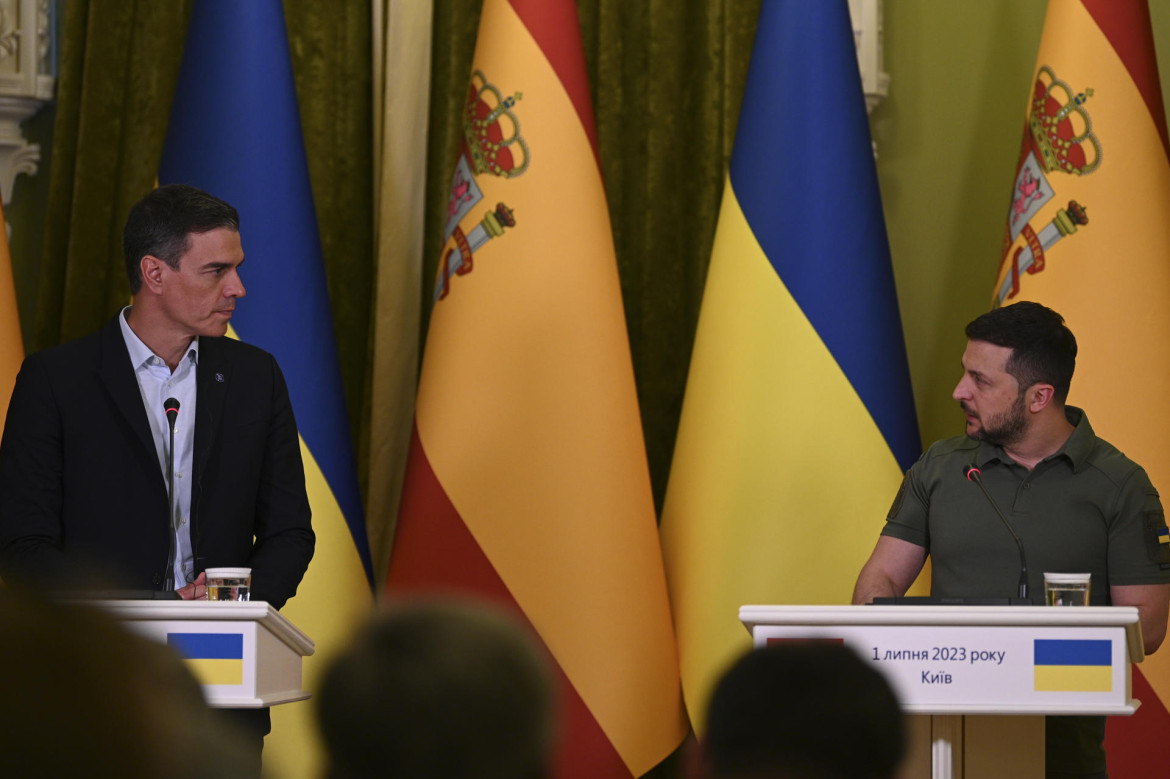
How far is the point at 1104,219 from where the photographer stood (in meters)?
3.66

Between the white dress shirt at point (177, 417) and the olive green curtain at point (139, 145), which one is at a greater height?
the olive green curtain at point (139, 145)

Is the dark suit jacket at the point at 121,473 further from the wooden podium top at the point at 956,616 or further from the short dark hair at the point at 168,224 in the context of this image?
the wooden podium top at the point at 956,616

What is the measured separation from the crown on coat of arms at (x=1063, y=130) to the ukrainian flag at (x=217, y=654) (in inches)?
105

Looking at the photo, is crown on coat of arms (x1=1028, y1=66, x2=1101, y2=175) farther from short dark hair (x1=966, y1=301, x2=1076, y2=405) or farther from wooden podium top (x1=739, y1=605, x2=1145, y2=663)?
wooden podium top (x1=739, y1=605, x2=1145, y2=663)

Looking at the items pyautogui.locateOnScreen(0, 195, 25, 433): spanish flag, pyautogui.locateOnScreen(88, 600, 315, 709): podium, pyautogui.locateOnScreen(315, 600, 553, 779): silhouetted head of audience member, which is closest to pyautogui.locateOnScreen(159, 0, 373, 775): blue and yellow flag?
pyautogui.locateOnScreen(0, 195, 25, 433): spanish flag

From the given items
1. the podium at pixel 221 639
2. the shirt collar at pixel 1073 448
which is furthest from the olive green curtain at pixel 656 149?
the podium at pixel 221 639

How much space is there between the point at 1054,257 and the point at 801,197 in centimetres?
70

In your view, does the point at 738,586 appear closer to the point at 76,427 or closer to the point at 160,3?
the point at 76,427

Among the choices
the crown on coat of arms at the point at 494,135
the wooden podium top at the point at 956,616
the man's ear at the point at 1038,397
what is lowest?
the wooden podium top at the point at 956,616

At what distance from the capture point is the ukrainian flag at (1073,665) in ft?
6.88

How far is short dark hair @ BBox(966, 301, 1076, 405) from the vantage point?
2871mm

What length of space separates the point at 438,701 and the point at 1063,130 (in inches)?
137

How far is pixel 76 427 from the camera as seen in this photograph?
8.39 feet

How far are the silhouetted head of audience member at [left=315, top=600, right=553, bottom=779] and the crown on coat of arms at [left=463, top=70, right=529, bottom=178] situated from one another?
3.10 metres
